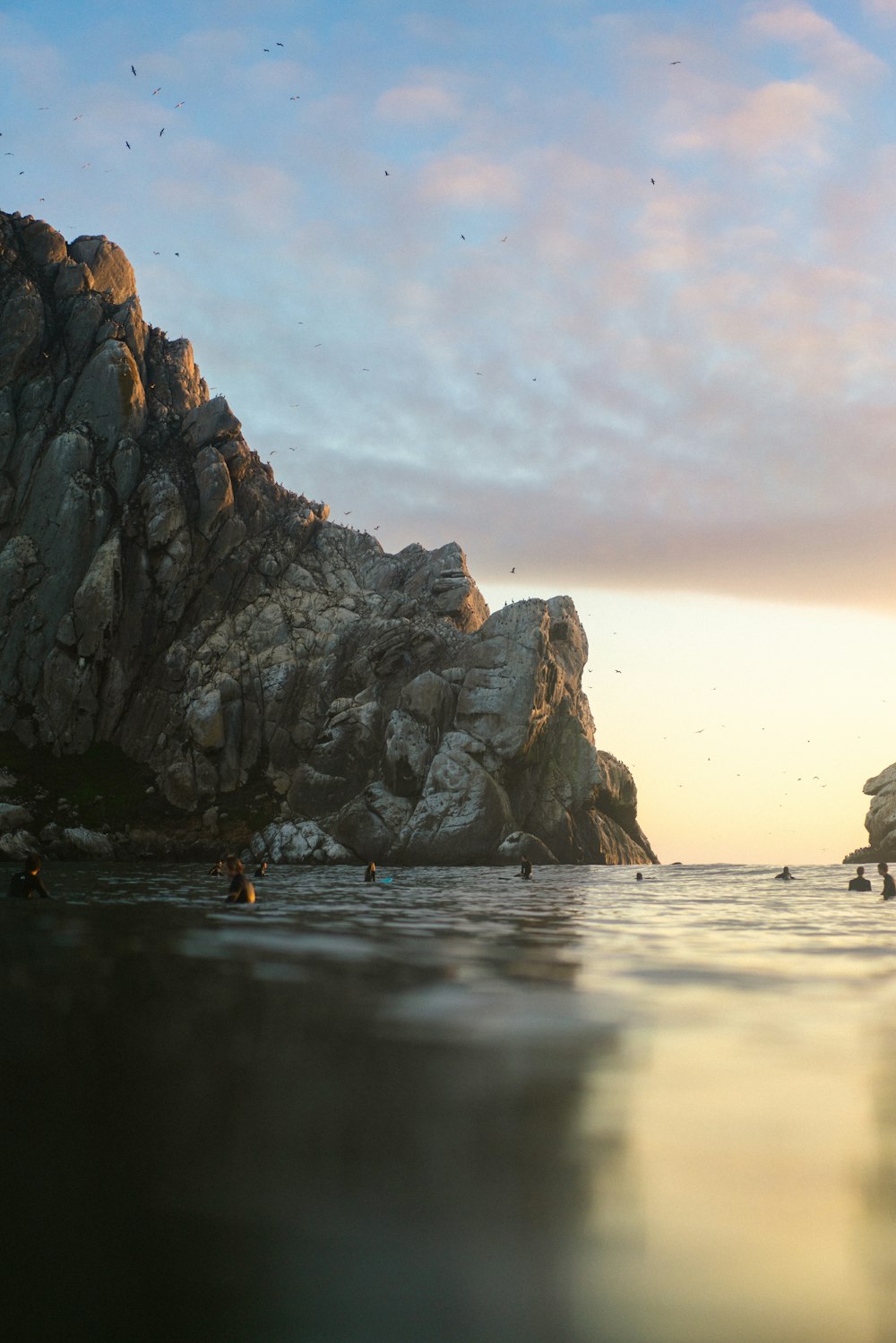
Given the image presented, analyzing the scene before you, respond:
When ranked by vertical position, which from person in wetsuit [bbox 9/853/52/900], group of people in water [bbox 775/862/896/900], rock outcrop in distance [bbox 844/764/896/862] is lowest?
person in wetsuit [bbox 9/853/52/900]

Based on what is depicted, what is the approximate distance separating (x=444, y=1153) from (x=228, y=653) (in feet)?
319

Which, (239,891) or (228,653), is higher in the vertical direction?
(228,653)

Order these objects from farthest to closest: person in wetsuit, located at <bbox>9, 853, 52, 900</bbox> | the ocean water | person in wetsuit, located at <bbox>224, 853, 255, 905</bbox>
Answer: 1. person in wetsuit, located at <bbox>9, 853, 52, 900</bbox>
2. person in wetsuit, located at <bbox>224, 853, 255, 905</bbox>
3. the ocean water

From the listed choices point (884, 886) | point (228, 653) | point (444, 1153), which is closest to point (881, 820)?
point (884, 886)

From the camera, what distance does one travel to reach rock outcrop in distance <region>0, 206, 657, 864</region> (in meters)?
91.0

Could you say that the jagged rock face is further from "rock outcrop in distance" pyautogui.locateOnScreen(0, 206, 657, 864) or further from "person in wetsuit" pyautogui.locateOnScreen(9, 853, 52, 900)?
"person in wetsuit" pyautogui.locateOnScreen(9, 853, 52, 900)

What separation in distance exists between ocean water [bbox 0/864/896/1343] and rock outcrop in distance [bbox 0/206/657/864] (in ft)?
234

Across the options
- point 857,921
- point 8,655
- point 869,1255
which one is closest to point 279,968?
point 869,1255

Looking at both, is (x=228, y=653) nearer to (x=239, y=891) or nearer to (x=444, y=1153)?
(x=239, y=891)

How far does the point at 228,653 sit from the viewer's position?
102m

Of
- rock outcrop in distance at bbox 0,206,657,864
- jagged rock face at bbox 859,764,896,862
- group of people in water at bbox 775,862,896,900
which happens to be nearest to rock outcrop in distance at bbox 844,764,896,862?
jagged rock face at bbox 859,764,896,862

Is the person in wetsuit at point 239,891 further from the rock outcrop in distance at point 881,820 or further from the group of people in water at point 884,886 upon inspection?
the rock outcrop in distance at point 881,820

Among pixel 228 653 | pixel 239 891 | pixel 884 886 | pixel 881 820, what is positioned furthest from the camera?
pixel 881 820

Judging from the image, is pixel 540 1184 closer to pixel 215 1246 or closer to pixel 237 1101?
pixel 215 1246
